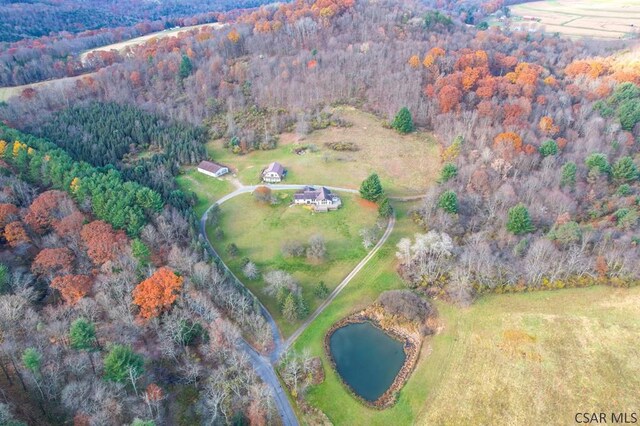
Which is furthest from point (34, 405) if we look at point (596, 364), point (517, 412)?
point (596, 364)

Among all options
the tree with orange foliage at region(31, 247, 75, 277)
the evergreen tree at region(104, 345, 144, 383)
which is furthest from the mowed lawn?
the tree with orange foliage at region(31, 247, 75, 277)

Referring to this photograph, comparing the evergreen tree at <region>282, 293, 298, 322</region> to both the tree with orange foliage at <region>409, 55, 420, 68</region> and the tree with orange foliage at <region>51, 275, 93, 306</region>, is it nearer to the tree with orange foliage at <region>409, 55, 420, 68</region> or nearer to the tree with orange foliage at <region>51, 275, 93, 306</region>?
the tree with orange foliage at <region>51, 275, 93, 306</region>

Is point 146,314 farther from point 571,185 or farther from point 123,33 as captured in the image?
point 123,33

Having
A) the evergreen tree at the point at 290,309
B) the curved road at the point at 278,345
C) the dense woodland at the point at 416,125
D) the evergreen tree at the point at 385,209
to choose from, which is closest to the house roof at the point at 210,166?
the dense woodland at the point at 416,125

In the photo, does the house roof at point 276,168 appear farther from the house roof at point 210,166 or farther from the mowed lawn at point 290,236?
the house roof at point 210,166

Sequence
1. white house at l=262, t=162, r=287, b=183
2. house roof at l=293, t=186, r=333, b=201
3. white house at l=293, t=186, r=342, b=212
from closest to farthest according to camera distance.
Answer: white house at l=293, t=186, r=342, b=212 → house roof at l=293, t=186, r=333, b=201 → white house at l=262, t=162, r=287, b=183

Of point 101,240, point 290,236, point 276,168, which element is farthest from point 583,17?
point 101,240

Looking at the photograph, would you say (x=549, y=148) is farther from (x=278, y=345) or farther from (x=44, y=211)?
(x=44, y=211)
